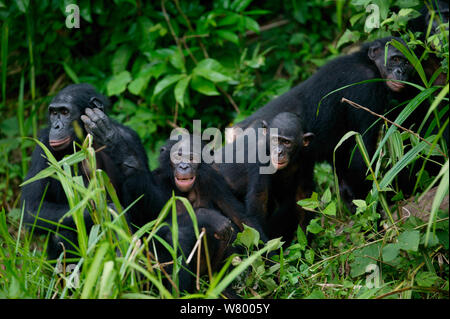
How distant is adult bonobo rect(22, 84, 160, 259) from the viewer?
4293 mm

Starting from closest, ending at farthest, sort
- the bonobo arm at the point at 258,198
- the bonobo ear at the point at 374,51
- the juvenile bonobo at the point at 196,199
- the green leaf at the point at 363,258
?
1. the green leaf at the point at 363,258
2. the juvenile bonobo at the point at 196,199
3. the bonobo arm at the point at 258,198
4. the bonobo ear at the point at 374,51

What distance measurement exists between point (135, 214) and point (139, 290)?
1322mm

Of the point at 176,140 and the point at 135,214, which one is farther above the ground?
the point at 176,140

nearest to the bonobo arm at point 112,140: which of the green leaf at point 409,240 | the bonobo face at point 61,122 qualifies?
the bonobo face at point 61,122

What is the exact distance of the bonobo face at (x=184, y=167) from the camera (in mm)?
4375

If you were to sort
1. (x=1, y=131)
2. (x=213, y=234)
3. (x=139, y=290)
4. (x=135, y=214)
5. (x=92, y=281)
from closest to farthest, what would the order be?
(x=92, y=281) → (x=139, y=290) → (x=213, y=234) → (x=135, y=214) → (x=1, y=131)

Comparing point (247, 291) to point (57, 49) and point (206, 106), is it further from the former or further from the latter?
point (57, 49)

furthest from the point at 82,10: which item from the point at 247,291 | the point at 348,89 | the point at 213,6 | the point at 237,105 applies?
the point at 247,291

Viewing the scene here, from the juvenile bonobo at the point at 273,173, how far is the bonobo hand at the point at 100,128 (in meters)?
1.24

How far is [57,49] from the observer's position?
23.4 feet

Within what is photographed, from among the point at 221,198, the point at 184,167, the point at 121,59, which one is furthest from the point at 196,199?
the point at 121,59

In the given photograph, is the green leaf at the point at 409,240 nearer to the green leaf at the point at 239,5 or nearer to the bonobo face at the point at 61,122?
the bonobo face at the point at 61,122

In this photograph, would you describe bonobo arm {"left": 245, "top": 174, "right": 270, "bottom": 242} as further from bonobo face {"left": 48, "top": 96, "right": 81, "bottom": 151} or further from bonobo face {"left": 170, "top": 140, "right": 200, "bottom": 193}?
bonobo face {"left": 48, "top": 96, "right": 81, "bottom": 151}

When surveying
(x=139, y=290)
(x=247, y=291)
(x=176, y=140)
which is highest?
(x=176, y=140)
